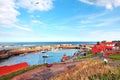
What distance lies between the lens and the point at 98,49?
2731 inches

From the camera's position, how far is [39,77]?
86.4 ft

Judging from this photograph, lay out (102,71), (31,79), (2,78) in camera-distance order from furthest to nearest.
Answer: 1. (2,78)
2. (31,79)
3. (102,71)

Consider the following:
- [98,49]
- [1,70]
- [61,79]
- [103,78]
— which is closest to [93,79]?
[103,78]

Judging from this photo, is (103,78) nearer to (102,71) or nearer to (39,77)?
(102,71)

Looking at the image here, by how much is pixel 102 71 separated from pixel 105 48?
5537cm

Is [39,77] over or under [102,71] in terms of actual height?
under

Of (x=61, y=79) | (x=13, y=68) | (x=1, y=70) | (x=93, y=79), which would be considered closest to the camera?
(x=93, y=79)

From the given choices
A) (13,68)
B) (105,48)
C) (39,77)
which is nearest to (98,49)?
(105,48)

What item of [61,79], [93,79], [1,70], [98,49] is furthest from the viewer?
[98,49]

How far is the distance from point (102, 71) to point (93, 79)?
2.03m

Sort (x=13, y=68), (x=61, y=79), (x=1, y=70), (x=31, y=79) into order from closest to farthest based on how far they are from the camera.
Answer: (x=61, y=79) < (x=31, y=79) < (x=1, y=70) < (x=13, y=68)

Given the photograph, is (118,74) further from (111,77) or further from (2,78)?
(2,78)

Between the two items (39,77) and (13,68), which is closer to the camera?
(39,77)

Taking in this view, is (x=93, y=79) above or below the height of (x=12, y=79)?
above
